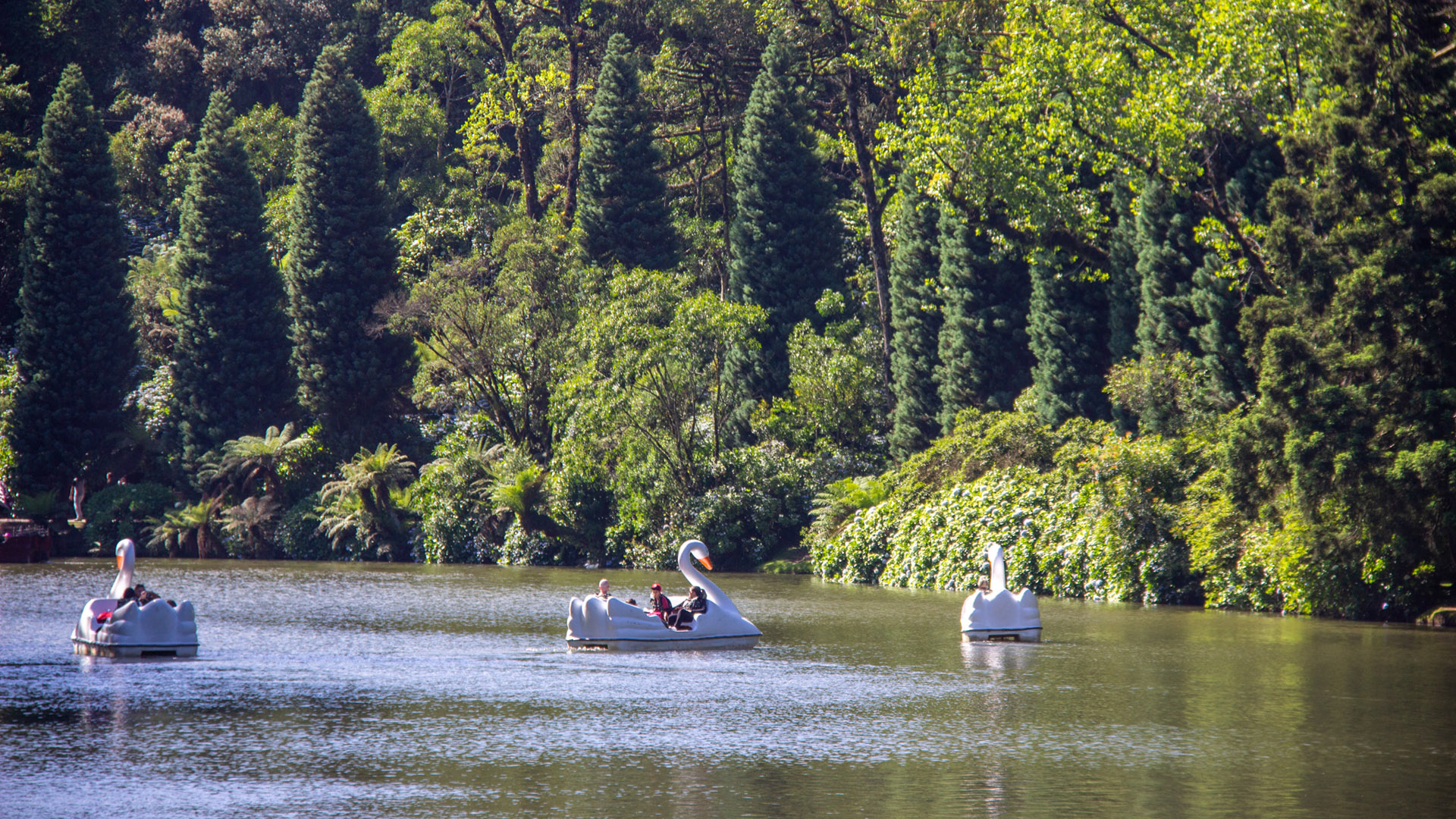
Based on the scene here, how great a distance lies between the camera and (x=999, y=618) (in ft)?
73.1

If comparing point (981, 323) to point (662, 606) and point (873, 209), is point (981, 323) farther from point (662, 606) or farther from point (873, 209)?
point (662, 606)

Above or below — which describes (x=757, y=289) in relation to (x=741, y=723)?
above

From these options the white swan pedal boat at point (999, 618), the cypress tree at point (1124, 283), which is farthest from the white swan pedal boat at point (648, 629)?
the cypress tree at point (1124, 283)

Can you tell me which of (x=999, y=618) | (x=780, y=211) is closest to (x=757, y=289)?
(x=780, y=211)

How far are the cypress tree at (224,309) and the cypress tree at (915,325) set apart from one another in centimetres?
2341

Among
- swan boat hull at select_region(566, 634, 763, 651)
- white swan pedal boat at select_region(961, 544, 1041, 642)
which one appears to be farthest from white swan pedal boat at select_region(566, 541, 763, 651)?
white swan pedal boat at select_region(961, 544, 1041, 642)

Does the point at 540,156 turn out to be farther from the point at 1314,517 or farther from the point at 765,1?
the point at 1314,517

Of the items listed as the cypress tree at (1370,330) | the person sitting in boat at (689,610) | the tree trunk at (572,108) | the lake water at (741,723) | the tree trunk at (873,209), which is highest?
the tree trunk at (572,108)

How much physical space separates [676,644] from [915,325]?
1014 inches

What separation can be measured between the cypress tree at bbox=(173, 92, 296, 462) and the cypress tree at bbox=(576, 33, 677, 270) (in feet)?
39.4

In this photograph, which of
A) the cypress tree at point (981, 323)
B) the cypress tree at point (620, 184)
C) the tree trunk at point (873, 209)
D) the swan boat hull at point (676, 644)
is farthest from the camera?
the cypress tree at point (620, 184)

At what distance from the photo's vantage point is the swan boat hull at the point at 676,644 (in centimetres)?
2095

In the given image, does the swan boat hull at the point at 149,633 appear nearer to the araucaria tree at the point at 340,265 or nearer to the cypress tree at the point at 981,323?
the cypress tree at the point at 981,323

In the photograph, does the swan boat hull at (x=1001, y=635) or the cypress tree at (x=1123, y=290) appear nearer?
the swan boat hull at (x=1001, y=635)
